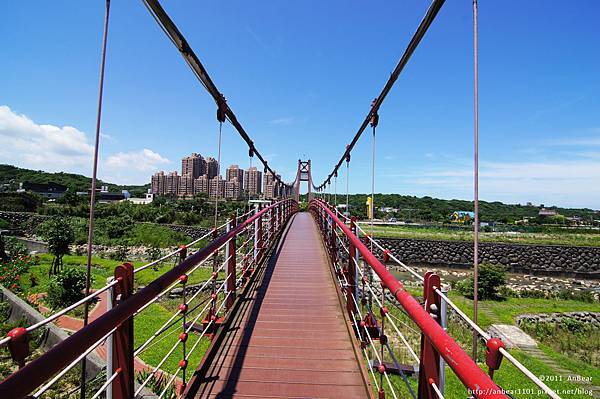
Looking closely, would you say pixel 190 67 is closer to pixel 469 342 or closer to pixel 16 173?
pixel 469 342

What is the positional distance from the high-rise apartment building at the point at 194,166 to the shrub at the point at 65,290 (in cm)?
4901

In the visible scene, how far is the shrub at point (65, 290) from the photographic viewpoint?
8.17 m

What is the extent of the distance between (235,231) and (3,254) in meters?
15.3

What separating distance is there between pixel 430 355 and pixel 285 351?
156 cm

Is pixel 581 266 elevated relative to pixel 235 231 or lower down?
lower down

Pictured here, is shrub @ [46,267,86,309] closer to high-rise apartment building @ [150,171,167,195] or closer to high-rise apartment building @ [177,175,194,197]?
high-rise apartment building @ [177,175,194,197]

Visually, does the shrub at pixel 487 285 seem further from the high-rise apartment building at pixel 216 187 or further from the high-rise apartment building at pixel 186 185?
the high-rise apartment building at pixel 186 185

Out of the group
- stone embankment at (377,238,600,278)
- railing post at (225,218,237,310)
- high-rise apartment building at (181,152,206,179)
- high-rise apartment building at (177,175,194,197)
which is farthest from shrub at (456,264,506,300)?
high-rise apartment building at (177,175,194,197)

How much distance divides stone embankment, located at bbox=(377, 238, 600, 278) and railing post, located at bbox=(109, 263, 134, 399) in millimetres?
24514

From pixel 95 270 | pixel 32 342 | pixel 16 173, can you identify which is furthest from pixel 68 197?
pixel 32 342

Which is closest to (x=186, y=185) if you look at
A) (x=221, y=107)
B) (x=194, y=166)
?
(x=194, y=166)

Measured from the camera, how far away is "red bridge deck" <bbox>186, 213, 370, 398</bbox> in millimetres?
2131

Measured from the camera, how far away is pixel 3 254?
12852 mm

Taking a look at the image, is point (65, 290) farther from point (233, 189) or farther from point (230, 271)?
point (233, 189)
